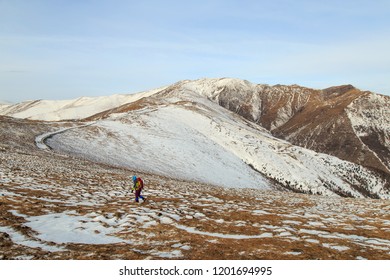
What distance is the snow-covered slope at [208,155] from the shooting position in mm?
55156

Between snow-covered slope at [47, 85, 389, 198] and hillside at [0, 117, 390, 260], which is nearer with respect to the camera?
hillside at [0, 117, 390, 260]

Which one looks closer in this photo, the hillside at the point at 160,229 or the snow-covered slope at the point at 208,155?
the hillside at the point at 160,229

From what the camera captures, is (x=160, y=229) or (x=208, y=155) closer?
(x=160, y=229)

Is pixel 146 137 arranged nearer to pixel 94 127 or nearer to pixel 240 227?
pixel 94 127

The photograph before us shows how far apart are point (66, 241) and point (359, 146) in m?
208

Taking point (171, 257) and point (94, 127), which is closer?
point (171, 257)

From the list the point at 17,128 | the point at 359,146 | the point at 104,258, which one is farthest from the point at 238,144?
the point at 359,146

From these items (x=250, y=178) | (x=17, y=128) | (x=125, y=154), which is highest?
(x=17, y=128)

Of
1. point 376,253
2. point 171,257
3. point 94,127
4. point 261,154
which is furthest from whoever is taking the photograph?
point 261,154

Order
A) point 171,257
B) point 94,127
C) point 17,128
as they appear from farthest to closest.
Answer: point 94,127 → point 17,128 → point 171,257

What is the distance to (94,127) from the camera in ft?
229

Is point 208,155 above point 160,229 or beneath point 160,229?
beneath

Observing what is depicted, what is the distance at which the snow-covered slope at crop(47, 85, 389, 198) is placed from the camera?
55.2m

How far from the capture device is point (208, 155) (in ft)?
235
